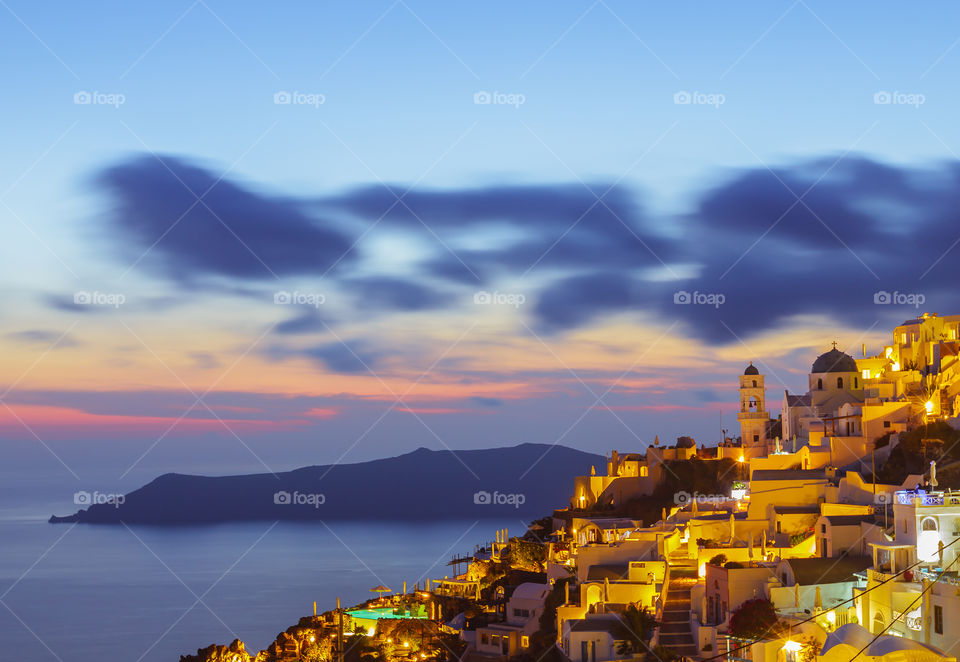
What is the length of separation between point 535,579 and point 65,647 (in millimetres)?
48949

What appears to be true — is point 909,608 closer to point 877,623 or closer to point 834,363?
point 877,623

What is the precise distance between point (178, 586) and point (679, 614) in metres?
97.1

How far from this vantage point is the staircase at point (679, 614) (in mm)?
27672

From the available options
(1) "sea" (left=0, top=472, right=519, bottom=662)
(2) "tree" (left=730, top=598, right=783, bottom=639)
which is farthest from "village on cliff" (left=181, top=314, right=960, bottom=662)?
(1) "sea" (left=0, top=472, right=519, bottom=662)

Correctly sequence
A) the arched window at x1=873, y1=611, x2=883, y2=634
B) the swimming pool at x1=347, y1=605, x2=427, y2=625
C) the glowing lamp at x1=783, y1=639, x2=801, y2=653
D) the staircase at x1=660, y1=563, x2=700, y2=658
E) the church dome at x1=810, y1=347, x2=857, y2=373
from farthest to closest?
the swimming pool at x1=347, y1=605, x2=427, y2=625 < the church dome at x1=810, y1=347, x2=857, y2=373 < the staircase at x1=660, y1=563, x2=700, y2=658 < the arched window at x1=873, y1=611, x2=883, y2=634 < the glowing lamp at x1=783, y1=639, x2=801, y2=653

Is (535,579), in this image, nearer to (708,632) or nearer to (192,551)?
(708,632)

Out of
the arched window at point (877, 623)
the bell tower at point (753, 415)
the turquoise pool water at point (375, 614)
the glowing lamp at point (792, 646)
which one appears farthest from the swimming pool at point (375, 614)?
the arched window at point (877, 623)

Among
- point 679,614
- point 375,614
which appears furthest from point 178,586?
point 679,614

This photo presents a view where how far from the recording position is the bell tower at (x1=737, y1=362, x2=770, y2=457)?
49.6 m

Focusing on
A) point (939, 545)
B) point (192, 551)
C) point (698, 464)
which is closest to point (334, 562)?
point (192, 551)

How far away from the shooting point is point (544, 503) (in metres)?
183

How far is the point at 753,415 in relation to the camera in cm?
5088

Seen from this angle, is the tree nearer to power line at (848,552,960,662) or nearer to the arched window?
the arched window

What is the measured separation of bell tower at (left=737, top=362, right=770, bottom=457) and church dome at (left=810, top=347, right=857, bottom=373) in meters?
4.62
